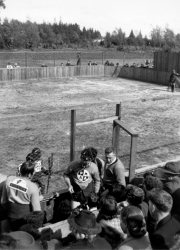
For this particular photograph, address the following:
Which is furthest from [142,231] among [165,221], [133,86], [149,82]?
[149,82]

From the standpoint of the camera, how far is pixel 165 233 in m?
3.27

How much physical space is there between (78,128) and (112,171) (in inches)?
282

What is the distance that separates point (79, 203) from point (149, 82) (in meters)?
23.0

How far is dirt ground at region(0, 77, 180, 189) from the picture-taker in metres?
9.13

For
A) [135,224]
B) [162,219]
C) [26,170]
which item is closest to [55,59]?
[26,170]

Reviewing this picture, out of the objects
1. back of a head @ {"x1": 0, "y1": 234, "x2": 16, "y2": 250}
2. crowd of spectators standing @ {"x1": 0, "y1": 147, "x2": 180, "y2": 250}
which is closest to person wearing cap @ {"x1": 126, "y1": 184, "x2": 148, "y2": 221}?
crowd of spectators standing @ {"x1": 0, "y1": 147, "x2": 180, "y2": 250}

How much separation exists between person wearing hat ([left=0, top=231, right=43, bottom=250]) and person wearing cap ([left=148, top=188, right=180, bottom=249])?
3.71ft

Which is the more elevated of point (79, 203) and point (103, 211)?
point (103, 211)

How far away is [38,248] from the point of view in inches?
112

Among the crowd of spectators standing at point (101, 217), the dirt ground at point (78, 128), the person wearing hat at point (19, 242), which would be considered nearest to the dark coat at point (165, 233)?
→ the crowd of spectators standing at point (101, 217)

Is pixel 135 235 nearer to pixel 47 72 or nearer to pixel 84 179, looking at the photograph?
pixel 84 179

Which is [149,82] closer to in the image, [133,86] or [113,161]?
[133,86]

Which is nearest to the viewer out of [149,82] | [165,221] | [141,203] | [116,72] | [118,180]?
[165,221]

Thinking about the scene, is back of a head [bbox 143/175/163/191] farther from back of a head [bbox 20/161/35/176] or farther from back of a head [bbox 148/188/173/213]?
back of a head [bbox 20/161/35/176]
